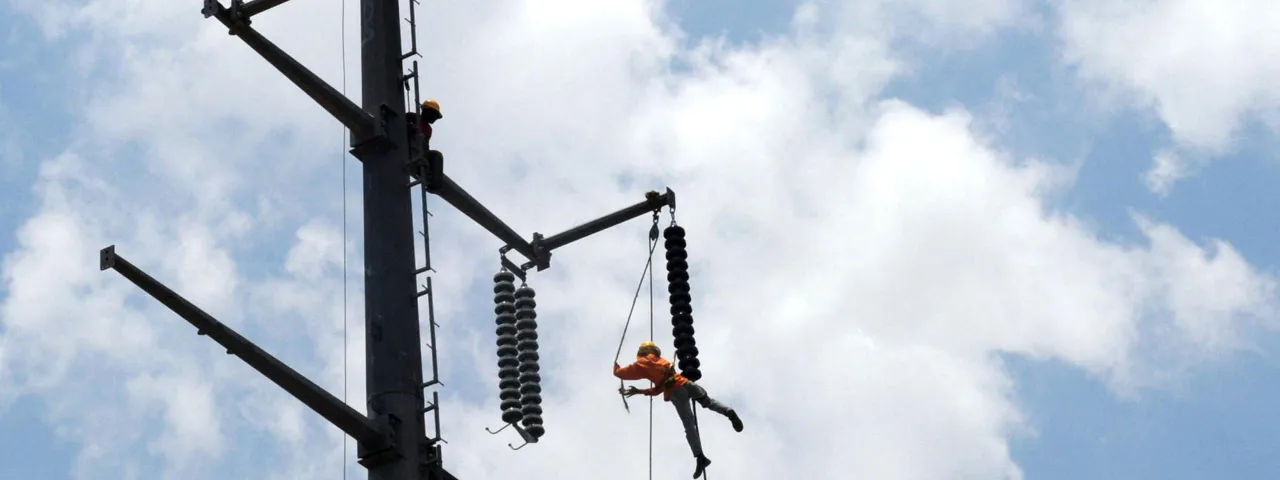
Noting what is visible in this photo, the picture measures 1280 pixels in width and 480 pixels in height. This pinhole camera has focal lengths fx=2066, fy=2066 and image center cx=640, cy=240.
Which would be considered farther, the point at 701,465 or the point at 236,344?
the point at 701,465

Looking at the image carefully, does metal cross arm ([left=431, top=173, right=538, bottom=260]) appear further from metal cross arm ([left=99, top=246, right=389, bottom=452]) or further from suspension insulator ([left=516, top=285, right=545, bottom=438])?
metal cross arm ([left=99, top=246, right=389, bottom=452])

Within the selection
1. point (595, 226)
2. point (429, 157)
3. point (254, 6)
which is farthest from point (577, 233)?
point (254, 6)

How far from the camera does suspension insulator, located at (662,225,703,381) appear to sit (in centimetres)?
1983

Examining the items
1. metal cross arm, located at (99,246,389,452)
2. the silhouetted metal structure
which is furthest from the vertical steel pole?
metal cross arm, located at (99,246,389,452)

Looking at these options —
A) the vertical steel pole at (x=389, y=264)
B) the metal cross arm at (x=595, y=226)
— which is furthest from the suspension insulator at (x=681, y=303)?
the vertical steel pole at (x=389, y=264)

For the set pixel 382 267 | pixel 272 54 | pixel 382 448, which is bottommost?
pixel 382 448

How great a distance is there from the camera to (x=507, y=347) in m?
19.0

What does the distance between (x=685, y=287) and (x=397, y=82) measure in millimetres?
3602

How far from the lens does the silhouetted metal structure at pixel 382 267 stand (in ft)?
51.0

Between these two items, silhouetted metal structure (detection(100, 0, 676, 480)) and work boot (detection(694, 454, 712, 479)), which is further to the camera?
work boot (detection(694, 454, 712, 479))

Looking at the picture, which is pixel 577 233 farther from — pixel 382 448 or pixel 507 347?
pixel 382 448

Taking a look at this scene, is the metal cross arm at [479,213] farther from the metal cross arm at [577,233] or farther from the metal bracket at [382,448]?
the metal bracket at [382,448]

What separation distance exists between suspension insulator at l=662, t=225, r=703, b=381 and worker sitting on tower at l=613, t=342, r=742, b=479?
0.40 meters

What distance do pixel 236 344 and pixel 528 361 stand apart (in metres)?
4.15
